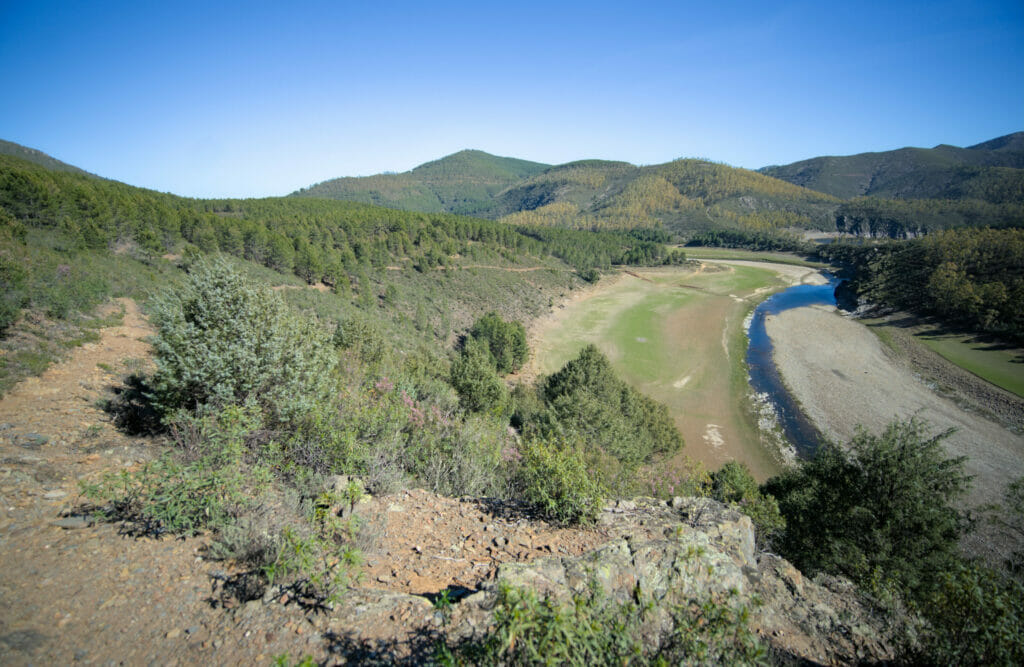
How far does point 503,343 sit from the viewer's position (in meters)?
50.9

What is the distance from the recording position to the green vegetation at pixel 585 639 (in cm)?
332

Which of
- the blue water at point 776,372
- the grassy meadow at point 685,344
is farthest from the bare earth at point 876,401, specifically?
the grassy meadow at point 685,344

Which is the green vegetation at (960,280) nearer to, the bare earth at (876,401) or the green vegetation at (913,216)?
the bare earth at (876,401)

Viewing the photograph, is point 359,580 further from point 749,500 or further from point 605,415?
point 605,415

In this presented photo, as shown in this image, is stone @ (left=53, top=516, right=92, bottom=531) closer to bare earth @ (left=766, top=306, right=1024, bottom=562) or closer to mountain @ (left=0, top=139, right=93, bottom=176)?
bare earth @ (left=766, top=306, right=1024, bottom=562)

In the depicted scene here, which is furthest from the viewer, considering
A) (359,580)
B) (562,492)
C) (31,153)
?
(31,153)

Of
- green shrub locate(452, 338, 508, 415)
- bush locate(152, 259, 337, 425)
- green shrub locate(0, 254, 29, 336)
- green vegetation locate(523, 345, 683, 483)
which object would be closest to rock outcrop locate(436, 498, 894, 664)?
bush locate(152, 259, 337, 425)

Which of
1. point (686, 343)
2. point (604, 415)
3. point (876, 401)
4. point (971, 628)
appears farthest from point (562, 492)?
point (686, 343)

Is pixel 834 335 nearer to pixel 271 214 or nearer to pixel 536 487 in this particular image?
pixel 536 487

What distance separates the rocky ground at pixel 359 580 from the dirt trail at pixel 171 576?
0.06 ft

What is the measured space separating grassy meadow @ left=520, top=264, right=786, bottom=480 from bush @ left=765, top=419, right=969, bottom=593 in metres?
16.2

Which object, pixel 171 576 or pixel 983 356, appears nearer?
pixel 171 576

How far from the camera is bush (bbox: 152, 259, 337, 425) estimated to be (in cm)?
1034

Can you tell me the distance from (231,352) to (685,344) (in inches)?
2339
